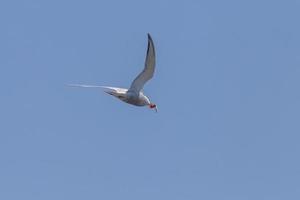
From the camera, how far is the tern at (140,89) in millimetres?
39281

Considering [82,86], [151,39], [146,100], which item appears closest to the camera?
[82,86]

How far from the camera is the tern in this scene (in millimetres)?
39281

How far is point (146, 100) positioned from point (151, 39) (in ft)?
18.8

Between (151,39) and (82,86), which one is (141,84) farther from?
(82,86)

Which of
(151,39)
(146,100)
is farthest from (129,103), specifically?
(151,39)

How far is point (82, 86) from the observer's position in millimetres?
31516

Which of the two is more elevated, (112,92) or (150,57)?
(150,57)

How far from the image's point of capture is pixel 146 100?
41.6m

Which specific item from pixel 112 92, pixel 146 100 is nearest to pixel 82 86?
pixel 112 92

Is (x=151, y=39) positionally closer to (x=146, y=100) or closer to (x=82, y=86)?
(x=146, y=100)

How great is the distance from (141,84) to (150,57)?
9.07 ft

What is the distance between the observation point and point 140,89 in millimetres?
41781

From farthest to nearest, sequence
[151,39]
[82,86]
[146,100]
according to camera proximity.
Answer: [146,100]
[151,39]
[82,86]

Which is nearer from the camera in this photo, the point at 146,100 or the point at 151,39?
the point at 151,39
